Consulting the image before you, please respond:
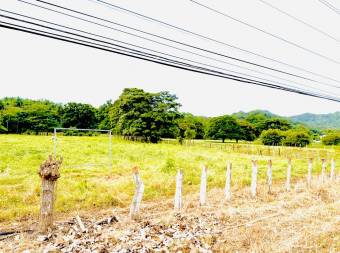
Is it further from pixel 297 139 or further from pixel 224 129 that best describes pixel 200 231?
pixel 224 129

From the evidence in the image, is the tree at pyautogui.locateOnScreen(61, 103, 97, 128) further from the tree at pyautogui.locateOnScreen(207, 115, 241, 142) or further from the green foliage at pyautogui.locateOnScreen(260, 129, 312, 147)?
the green foliage at pyautogui.locateOnScreen(260, 129, 312, 147)

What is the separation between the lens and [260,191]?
1248 cm

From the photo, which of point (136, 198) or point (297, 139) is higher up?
point (297, 139)

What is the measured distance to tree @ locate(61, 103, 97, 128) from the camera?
8056 cm

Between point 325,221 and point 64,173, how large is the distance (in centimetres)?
1277

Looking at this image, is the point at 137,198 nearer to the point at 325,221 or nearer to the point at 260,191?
the point at 325,221

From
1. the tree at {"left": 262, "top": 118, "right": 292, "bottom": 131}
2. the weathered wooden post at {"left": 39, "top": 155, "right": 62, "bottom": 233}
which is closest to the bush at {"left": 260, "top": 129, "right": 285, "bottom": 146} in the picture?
the tree at {"left": 262, "top": 118, "right": 292, "bottom": 131}

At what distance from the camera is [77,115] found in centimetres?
8056

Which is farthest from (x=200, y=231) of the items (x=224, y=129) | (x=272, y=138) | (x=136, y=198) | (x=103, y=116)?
(x=103, y=116)

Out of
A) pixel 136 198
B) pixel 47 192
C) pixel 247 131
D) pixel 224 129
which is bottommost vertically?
pixel 136 198

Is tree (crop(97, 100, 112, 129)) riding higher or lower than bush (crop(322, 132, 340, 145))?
higher

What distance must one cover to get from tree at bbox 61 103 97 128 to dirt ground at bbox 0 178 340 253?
74031mm

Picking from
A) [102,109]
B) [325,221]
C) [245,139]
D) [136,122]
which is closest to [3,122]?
[102,109]

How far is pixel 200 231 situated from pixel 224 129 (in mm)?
82488
